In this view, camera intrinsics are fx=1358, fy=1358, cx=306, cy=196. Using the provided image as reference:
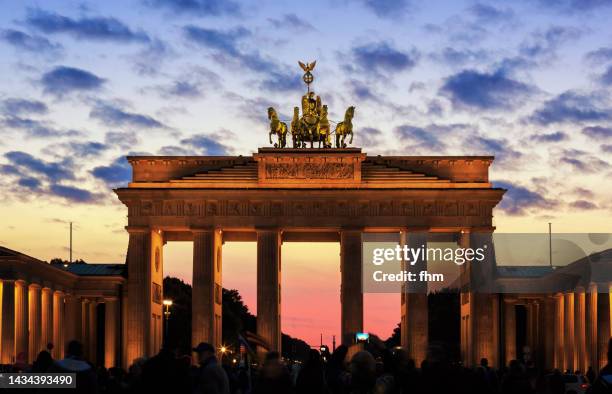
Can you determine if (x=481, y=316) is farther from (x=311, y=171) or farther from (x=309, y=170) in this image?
(x=309, y=170)

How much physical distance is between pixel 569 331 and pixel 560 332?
4.79 metres

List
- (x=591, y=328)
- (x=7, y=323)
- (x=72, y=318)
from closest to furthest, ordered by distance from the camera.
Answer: (x=7, y=323) < (x=591, y=328) < (x=72, y=318)

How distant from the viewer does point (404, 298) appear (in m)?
105

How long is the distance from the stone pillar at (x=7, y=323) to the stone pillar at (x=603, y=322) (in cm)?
3819

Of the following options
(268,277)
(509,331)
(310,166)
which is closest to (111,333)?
(268,277)

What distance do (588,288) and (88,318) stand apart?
44082 millimetres

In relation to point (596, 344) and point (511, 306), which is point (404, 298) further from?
point (596, 344)

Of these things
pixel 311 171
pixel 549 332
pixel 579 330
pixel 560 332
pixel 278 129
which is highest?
pixel 278 129

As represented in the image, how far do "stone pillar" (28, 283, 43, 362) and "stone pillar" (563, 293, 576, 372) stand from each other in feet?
127

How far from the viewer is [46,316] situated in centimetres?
10181

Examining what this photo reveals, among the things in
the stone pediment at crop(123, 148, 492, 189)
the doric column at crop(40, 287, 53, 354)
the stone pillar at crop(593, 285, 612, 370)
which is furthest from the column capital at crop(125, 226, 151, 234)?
the stone pillar at crop(593, 285, 612, 370)

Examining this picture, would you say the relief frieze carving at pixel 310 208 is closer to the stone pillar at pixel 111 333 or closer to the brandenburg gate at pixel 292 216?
the brandenburg gate at pixel 292 216

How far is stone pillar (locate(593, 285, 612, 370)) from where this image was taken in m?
89.6

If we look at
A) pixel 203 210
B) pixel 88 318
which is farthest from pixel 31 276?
pixel 88 318
